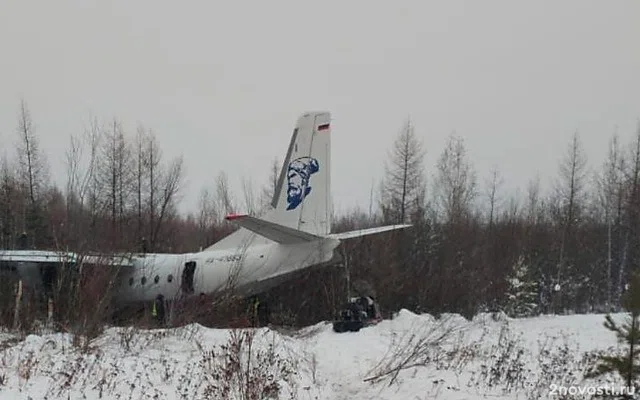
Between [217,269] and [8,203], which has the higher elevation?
[8,203]

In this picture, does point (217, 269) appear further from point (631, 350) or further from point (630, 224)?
point (630, 224)

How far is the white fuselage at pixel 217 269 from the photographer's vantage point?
1324 cm

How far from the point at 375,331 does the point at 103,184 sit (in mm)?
21995

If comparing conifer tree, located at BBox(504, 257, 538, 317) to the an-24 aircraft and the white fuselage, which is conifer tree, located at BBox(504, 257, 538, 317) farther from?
the white fuselage

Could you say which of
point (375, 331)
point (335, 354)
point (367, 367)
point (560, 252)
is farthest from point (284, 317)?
point (560, 252)

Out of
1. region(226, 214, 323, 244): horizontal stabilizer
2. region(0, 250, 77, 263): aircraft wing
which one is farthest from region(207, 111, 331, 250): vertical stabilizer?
region(0, 250, 77, 263): aircraft wing

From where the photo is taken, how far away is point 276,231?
39.6 feet

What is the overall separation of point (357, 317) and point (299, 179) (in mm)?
3549

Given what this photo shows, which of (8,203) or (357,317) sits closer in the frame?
(357,317)

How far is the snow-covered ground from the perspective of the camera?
256 inches

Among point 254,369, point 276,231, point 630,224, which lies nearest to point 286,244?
point 276,231

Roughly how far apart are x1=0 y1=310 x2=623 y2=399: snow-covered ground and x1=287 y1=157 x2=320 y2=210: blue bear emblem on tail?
438cm

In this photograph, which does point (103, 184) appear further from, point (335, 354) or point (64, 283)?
point (335, 354)

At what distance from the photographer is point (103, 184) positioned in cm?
3066
